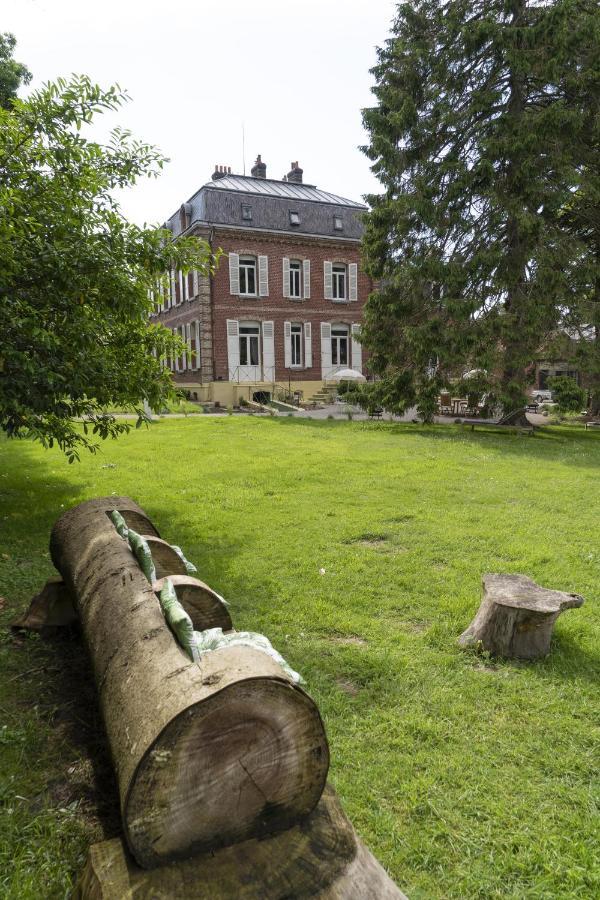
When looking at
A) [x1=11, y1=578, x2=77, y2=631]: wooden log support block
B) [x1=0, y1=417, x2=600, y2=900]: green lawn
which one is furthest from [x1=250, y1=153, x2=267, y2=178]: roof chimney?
[x1=11, y1=578, x2=77, y2=631]: wooden log support block

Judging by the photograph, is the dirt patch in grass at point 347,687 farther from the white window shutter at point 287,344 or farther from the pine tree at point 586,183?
the white window shutter at point 287,344

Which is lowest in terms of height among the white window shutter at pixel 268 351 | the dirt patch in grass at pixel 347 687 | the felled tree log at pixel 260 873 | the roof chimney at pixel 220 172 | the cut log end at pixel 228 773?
the dirt patch in grass at pixel 347 687

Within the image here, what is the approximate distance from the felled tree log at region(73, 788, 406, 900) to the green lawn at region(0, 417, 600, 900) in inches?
21.0

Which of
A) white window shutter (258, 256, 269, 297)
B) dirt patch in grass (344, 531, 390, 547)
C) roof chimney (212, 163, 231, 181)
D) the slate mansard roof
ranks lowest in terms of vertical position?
dirt patch in grass (344, 531, 390, 547)

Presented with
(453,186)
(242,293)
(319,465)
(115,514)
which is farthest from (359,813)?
(242,293)

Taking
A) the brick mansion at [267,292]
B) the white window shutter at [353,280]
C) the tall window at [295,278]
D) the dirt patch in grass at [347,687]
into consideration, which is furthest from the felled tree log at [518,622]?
the white window shutter at [353,280]

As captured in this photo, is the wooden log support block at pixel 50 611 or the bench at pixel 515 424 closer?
the wooden log support block at pixel 50 611

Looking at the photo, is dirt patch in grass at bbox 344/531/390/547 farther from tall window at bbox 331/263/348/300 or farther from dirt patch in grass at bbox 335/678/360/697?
tall window at bbox 331/263/348/300

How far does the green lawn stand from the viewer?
7.89ft

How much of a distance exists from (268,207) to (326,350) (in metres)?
8.05

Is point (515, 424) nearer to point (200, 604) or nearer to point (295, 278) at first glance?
point (200, 604)

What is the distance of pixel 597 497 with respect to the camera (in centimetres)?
A: 852

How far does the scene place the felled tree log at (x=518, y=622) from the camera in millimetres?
3830

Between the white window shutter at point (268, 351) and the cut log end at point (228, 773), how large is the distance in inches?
1143
